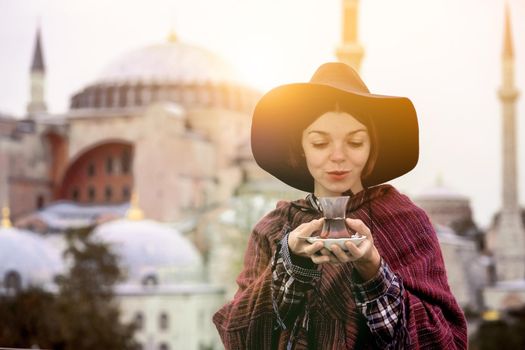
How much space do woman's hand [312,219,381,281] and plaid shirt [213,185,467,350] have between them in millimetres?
13

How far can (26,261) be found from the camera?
1252 centimetres

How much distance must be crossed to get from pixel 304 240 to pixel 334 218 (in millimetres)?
39

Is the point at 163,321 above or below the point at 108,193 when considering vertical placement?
below

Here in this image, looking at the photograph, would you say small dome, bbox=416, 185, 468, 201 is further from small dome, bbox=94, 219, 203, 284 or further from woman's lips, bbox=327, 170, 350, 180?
woman's lips, bbox=327, 170, 350, 180

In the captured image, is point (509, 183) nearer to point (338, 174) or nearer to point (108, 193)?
point (108, 193)

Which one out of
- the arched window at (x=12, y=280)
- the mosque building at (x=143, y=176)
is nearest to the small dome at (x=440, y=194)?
the mosque building at (x=143, y=176)

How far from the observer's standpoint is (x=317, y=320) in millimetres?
Answer: 1035

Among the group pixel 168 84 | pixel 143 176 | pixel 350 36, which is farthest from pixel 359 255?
pixel 168 84

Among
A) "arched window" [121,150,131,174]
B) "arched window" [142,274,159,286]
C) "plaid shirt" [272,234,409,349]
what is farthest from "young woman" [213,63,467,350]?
"arched window" [121,150,131,174]

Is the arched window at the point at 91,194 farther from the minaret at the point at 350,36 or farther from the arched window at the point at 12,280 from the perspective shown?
the minaret at the point at 350,36

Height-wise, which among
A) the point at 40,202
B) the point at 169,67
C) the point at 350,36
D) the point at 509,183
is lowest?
the point at 40,202

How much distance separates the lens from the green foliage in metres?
10.5

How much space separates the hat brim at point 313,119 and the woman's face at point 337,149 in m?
0.02

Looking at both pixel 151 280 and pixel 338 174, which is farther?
pixel 151 280
